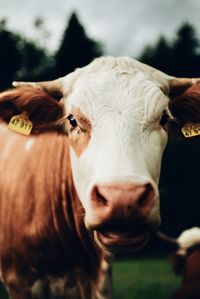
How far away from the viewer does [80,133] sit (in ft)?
13.3

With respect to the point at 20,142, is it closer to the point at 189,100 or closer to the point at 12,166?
the point at 12,166

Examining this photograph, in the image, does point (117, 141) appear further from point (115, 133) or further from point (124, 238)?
point (124, 238)

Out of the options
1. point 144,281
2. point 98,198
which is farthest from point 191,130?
point 144,281

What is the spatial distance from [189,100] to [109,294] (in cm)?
188

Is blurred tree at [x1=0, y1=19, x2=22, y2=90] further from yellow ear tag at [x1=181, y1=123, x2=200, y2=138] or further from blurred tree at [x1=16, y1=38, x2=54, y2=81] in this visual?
yellow ear tag at [x1=181, y1=123, x2=200, y2=138]

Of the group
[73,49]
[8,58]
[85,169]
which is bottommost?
[8,58]

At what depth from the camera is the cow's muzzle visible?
3.34 m

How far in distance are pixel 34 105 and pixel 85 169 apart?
97 cm

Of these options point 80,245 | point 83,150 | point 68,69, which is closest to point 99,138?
point 83,150

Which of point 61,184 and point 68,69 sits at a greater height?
point 61,184

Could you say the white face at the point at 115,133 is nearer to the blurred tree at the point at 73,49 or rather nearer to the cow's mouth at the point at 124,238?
the cow's mouth at the point at 124,238

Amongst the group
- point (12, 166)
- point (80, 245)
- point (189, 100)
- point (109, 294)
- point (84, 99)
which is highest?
point (84, 99)

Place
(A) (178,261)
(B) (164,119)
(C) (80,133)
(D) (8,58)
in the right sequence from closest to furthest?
(C) (80,133) < (B) (164,119) < (A) (178,261) < (D) (8,58)

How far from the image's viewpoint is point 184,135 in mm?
4883
